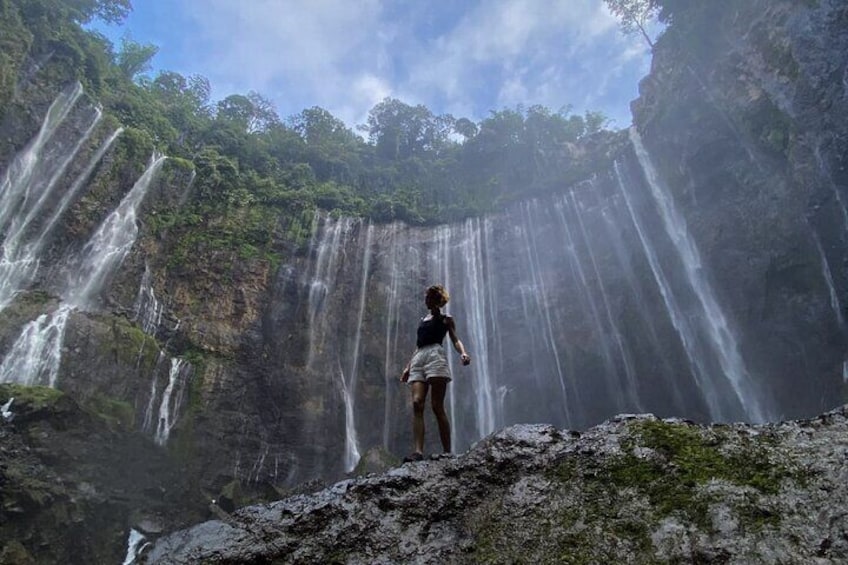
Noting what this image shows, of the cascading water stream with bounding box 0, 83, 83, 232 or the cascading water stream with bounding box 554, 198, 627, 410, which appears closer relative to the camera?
the cascading water stream with bounding box 0, 83, 83, 232

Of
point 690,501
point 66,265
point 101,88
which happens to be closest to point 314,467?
point 66,265

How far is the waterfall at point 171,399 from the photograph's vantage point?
15.0 meters

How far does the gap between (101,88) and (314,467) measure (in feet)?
55.5

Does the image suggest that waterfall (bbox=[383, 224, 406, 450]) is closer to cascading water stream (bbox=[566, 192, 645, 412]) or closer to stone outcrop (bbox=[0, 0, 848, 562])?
stone outcrop (bbox=[0, 0, 848, 562])

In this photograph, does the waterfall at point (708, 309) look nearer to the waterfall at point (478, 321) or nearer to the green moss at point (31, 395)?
the waterfall at point (478, 321)

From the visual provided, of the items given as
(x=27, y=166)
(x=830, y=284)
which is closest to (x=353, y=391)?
(x=27, y=166)

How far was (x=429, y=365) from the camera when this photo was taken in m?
4.90

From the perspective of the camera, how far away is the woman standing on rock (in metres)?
4.75

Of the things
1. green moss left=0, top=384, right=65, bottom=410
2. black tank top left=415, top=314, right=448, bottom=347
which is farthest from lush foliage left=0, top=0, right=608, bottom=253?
black tank top left=415, top=314, right=448, bottom=347

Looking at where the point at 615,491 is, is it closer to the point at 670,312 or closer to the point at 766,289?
the point at 766,289

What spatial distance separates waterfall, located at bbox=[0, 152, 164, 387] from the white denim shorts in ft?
42.2

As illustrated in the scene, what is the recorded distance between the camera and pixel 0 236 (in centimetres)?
1634

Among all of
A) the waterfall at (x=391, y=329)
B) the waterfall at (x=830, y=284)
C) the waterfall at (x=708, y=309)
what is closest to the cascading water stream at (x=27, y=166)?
the waterfall at (x=391, y=329)

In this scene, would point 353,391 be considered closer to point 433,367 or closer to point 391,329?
point 391,329
